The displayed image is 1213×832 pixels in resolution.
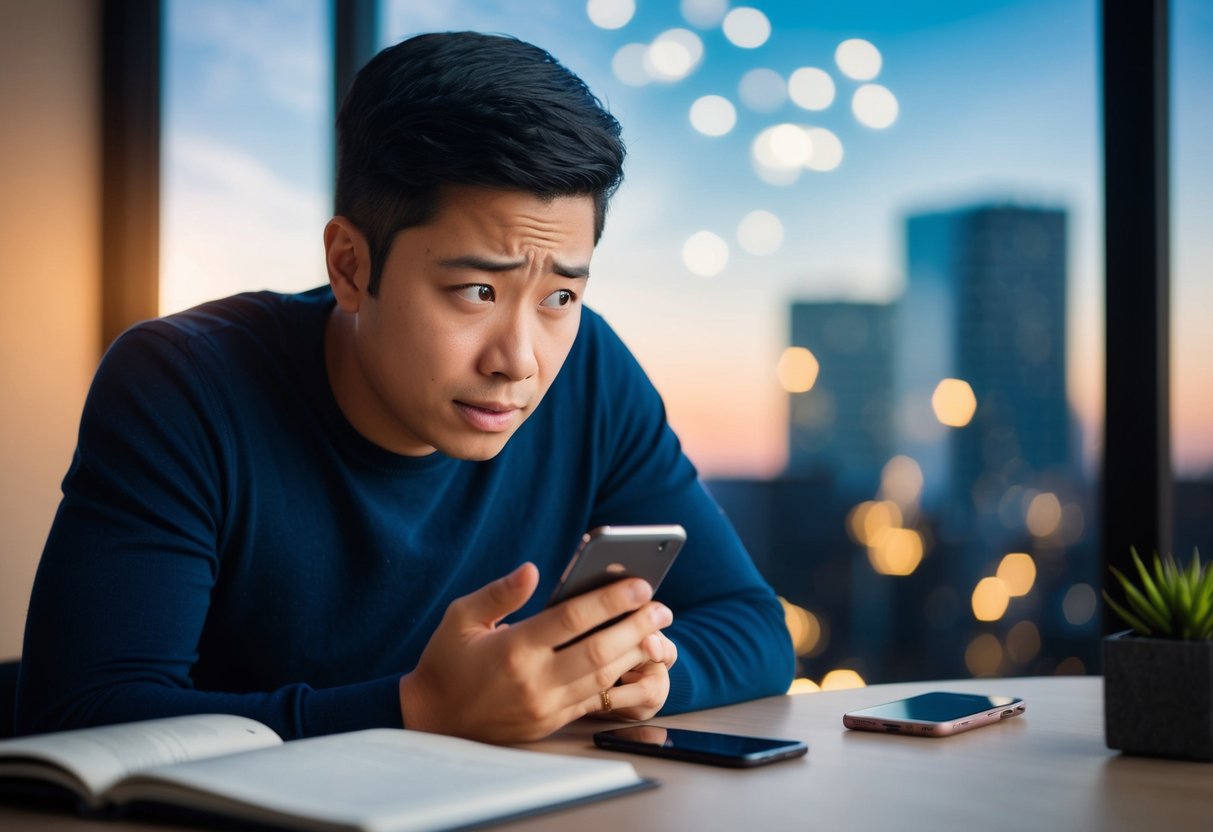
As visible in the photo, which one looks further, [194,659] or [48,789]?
[194,659]

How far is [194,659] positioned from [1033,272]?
1801 millimetres

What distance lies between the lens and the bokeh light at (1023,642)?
2.46m

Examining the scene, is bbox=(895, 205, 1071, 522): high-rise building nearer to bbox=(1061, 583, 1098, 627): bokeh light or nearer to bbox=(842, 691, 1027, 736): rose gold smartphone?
bbox=(1061, 583, 1098, 627): bokeh light

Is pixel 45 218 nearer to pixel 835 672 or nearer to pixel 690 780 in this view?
pixel 835 672

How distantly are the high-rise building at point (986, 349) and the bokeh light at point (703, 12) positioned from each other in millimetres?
712

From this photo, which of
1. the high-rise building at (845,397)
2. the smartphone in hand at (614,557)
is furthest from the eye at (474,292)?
the high-rise building at (845,397)

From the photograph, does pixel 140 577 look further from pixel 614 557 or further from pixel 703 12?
pixel 703 12

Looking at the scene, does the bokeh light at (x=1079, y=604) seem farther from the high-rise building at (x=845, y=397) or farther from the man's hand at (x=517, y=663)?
the man's hand at (x=517, y=663)

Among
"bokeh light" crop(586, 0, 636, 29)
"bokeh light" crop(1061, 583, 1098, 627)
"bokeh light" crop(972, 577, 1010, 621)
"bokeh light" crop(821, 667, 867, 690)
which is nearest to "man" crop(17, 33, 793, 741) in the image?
"bokeh light" crop(1061, 583, 1098, 627)

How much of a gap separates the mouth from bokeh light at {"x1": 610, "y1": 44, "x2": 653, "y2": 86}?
173cm

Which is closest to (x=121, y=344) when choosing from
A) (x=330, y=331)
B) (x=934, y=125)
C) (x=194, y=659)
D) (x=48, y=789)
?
(x=330, y=331)

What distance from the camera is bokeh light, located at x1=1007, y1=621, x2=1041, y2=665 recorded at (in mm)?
2456

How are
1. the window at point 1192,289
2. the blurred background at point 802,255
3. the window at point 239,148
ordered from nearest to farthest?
the window at point 1192,289 < the blurred background at point 802,255 < the window at point 239,148

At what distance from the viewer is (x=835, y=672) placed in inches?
108
